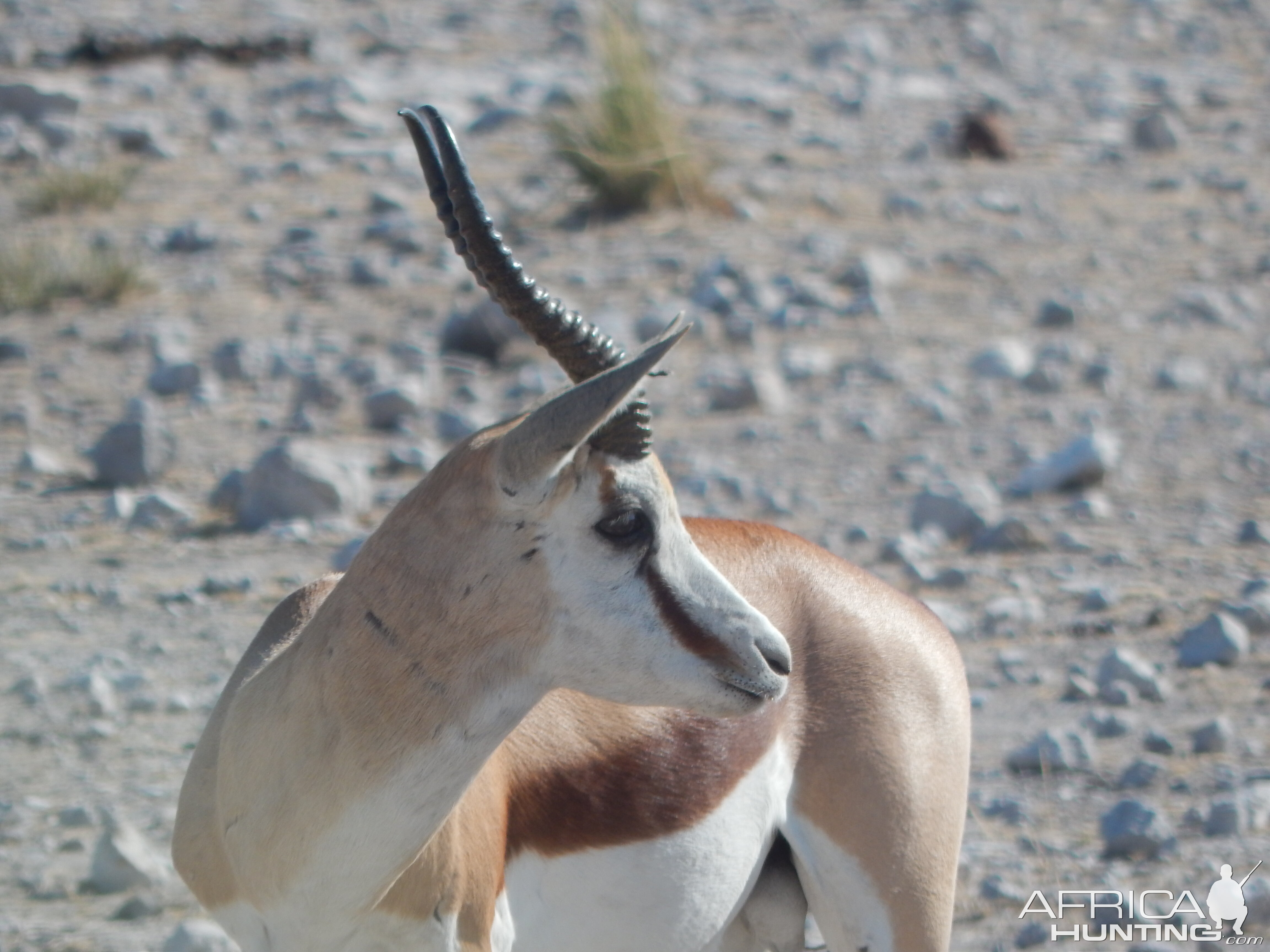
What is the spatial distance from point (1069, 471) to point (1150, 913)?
3.47 meters

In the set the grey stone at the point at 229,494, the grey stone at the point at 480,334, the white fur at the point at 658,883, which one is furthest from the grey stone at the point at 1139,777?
the grey stone at the point at 480,334

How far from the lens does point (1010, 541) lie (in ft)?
23.5

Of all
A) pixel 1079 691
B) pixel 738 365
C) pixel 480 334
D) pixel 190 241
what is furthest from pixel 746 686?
pixel 190 241

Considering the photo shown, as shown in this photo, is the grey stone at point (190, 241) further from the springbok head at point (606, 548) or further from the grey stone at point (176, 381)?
the springbok head at point (606, 548)

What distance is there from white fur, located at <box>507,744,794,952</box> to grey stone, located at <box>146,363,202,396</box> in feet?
19.5

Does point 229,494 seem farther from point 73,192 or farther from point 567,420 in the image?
point 567,420

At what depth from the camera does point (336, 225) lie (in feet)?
36.3

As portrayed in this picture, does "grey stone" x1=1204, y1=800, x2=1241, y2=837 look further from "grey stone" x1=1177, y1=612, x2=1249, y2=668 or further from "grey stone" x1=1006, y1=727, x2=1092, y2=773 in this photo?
"grey stone" x1=1177, y1=612, x2=1249, y2=668

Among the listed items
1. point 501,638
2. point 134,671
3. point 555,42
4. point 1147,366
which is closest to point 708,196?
point 1147,366

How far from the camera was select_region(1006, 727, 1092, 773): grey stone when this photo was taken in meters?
5.33

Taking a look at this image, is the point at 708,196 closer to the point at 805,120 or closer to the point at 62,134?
the point at 805,120

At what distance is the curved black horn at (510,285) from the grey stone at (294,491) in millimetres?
4450

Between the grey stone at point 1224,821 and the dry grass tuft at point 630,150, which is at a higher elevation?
the dry grass tuft at point 630,150

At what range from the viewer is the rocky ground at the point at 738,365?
5328mm
